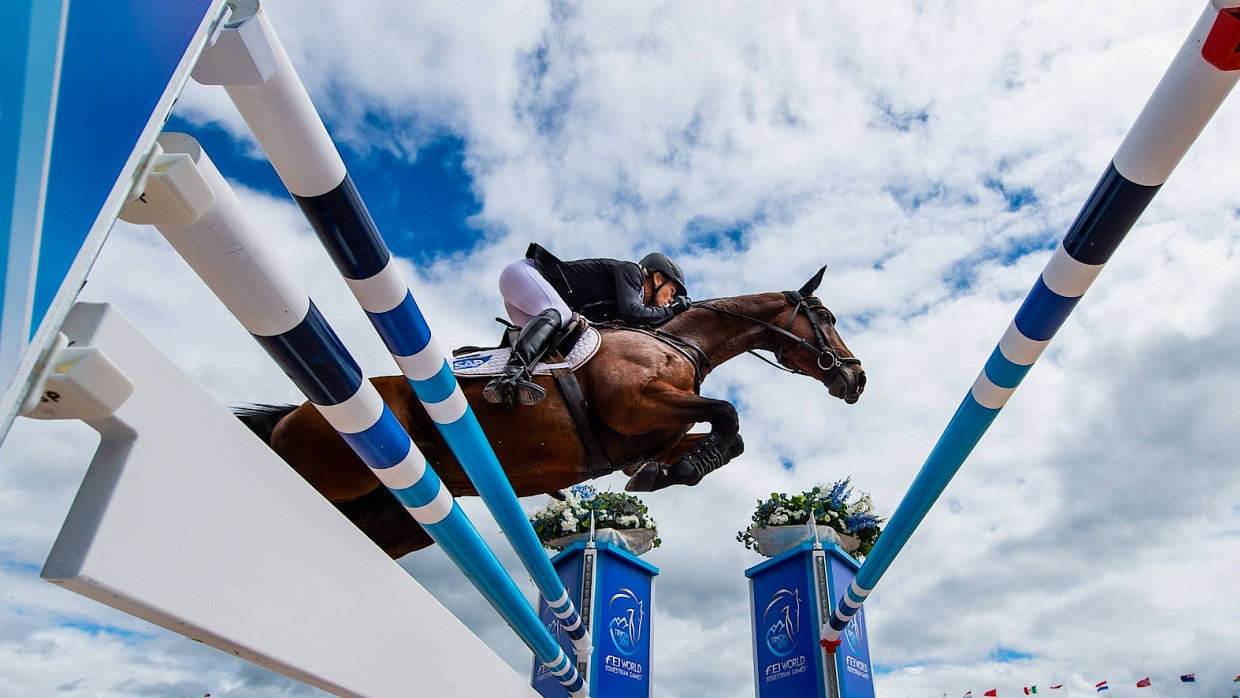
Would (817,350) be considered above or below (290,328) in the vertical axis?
above

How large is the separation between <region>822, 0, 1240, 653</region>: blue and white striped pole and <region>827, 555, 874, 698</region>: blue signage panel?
429 centimetres

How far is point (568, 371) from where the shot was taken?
10.5 ft

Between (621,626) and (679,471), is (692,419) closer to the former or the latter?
(679,471)

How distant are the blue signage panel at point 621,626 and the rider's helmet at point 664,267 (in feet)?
12.5

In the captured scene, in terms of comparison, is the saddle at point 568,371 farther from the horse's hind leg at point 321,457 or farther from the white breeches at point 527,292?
the horse's hind leg at point 321,457

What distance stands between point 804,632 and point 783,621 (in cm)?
31

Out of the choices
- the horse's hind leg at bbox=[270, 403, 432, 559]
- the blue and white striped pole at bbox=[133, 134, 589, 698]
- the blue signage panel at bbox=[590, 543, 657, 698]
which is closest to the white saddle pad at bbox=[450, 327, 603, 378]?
the horse's hind leg at bbox=[270, 403, 432, 559]

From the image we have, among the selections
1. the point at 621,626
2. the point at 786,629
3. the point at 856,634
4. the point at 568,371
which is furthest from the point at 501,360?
the point at 856,634

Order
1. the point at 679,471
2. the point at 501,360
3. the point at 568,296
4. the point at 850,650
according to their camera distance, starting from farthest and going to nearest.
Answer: the point at 850,650 < the point at 568,296 < the point at 501,360 < the point at 679,471

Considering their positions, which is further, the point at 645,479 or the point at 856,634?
the point at 856,634

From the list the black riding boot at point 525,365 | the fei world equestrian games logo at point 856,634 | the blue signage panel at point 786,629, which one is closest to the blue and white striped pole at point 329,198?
the black riding boot at point 525,365

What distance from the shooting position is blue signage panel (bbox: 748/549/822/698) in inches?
261

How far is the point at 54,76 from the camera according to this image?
1.94 ft

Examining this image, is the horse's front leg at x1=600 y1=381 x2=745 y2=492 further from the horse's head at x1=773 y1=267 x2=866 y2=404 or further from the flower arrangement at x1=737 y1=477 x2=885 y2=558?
the flower arrangement at x1=737 y1=477 x2=885 y2=558
